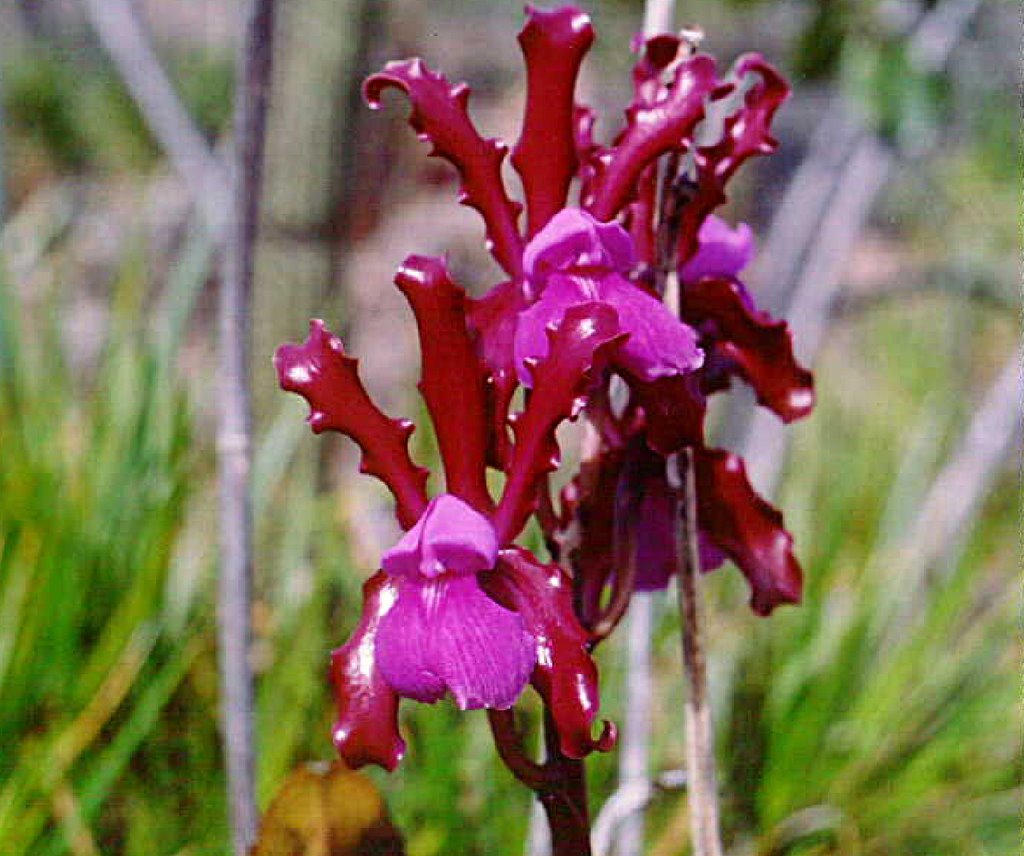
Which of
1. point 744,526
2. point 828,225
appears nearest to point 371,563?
point 828,225

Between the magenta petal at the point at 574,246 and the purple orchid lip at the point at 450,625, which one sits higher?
the magenta petal at the point at 574,246

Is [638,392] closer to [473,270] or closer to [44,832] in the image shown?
[44,832]

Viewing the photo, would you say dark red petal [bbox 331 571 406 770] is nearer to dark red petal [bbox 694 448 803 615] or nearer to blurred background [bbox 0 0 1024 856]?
dark red petal [bbox 694 448 803 615]

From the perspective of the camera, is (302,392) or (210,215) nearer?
(302,392)

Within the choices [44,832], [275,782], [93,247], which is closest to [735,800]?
[275,782]

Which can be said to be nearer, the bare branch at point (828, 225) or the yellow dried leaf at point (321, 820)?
the yellow dried leaf at point (321, 820)

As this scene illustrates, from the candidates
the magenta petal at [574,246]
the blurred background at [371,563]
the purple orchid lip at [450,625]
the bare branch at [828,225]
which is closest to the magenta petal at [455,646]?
the purple orchid lip at [450,625]

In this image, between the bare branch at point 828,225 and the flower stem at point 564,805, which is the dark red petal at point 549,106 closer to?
the flower stem at point 564,805
